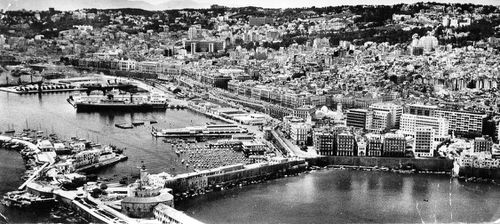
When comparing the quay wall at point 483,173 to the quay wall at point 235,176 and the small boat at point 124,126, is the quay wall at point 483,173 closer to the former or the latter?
the quay wall at point 235,176

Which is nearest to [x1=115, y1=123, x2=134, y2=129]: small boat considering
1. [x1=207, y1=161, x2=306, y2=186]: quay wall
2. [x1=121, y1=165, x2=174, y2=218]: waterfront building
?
[x1=207, y1=161, x2=306, y2=186]: quay wall

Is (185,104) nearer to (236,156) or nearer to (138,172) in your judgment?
(236,156)

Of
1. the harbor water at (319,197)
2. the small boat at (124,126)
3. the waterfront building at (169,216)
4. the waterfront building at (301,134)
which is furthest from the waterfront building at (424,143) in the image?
the small boat at (124,126)

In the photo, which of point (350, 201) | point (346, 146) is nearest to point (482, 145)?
point (346, 146)

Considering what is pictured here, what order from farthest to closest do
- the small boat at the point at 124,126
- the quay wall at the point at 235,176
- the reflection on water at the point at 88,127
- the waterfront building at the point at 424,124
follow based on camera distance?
the small boat at the point at 124,126 < the waterfront building at the point at 424,124 < the reflection on water at the point at 88,127 < the quay wall at the point at 235,176

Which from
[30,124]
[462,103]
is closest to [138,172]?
[30,124]

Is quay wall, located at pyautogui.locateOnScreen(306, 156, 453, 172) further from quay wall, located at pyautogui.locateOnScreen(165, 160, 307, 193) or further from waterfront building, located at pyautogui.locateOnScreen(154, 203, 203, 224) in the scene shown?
waterfront building, located at pyautogui.locateOnScreen(154, 203, 203, 224)
